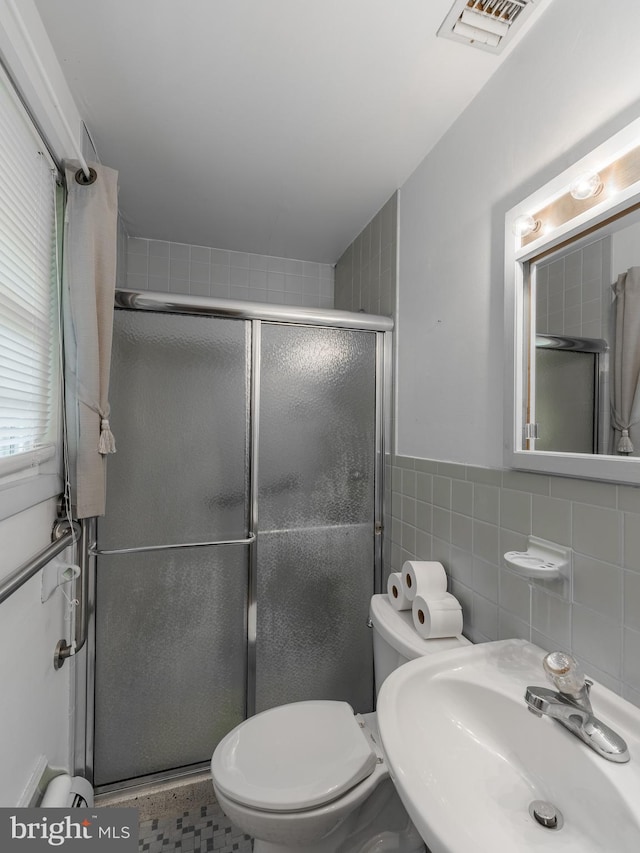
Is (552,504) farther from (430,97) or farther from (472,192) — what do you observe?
(430,97)

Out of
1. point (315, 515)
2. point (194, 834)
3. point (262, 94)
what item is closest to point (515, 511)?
point (315, 515)

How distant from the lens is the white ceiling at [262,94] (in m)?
1.03

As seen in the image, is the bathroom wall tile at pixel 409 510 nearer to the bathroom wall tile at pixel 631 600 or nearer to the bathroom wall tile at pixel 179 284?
the bathroom wall tile at pixel 631 600

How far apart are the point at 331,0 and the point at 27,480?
1.34m

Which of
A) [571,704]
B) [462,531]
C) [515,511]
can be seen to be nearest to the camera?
[571,704]

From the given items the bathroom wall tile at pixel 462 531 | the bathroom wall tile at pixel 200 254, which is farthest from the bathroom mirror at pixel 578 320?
the bathroom wall tile at pixel 200 254

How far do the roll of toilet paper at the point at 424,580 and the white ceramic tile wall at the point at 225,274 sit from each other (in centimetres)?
139

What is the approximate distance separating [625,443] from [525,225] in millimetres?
597

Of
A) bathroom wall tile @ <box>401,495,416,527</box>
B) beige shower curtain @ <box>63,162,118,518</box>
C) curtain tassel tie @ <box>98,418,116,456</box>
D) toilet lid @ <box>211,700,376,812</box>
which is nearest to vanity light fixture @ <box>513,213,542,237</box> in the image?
bathroom wall tile @ <box>401,495,416,527</box>

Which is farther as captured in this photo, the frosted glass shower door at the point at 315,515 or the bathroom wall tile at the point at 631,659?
the frosted glass shower door at the point at 315,515

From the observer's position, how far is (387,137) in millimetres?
1453

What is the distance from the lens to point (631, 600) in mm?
806

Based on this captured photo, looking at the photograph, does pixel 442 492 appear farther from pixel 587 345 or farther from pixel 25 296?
pixel 25 296

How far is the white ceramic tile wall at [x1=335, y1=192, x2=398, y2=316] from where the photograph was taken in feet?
5.92
